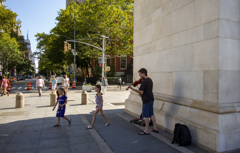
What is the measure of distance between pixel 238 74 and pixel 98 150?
151 inches

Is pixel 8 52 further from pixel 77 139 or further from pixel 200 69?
pixel 200 69

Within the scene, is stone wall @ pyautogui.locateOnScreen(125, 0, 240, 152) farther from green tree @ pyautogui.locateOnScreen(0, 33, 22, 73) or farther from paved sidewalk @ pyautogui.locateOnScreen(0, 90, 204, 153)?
green tree @ pyautogui.locateOnScreen(0, 33, 22, 73)

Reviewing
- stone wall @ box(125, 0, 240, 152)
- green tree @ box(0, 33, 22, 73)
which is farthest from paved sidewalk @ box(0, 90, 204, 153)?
green tree @ box(0, 33, 22, 73)

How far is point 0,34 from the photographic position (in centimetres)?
2891

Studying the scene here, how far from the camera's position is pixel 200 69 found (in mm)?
4887

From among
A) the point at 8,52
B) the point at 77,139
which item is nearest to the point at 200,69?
the point at 77,139

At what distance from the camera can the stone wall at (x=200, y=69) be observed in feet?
14.2

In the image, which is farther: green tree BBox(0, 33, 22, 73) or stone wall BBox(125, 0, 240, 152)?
green tree BBox(0, 33, 22, 73)

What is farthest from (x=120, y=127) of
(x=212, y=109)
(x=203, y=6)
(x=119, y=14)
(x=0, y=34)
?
(x=0, y=34)

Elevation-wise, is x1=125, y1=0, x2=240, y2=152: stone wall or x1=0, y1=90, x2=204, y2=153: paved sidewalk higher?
x1=125, y1=0, x2=240, y2=152: stone wall

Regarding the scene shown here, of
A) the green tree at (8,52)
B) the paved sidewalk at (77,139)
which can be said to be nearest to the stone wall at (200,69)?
the paved sidewalk at (77,139)

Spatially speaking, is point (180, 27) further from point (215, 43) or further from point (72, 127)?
point (72, 127)

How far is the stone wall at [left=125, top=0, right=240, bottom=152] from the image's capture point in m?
4.34

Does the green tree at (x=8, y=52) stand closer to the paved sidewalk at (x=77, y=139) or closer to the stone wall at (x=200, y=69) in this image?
the paved sidewalk at (x=77, y=139)
